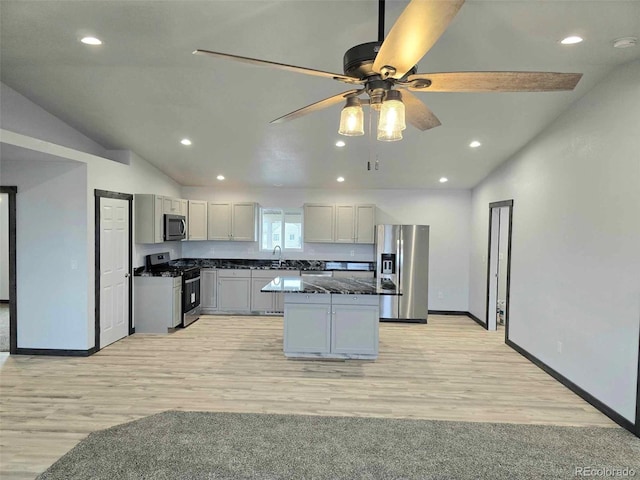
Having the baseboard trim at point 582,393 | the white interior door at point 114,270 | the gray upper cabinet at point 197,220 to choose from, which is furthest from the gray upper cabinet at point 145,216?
the baseboard trim at point 582,393

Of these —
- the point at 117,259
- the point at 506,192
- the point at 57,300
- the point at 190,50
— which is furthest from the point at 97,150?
the point at 506,192

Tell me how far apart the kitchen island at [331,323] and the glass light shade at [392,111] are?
286 centimetres

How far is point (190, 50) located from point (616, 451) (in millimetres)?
4556

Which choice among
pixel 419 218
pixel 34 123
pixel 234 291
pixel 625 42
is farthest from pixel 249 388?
pixel 419 218

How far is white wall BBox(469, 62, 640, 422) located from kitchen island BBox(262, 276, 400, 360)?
1.84 m

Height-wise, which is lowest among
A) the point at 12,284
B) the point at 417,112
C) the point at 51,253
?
the point at 12,284

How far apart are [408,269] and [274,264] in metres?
2.54

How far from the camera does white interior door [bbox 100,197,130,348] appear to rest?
4.90 m

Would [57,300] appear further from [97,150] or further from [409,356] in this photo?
[409,356]

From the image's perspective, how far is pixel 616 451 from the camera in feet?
9.12

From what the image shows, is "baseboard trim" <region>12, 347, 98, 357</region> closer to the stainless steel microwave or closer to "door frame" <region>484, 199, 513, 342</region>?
the stainless steel microwave

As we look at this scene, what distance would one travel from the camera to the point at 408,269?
6539mm

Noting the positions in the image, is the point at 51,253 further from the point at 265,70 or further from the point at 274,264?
the point at 274,264
